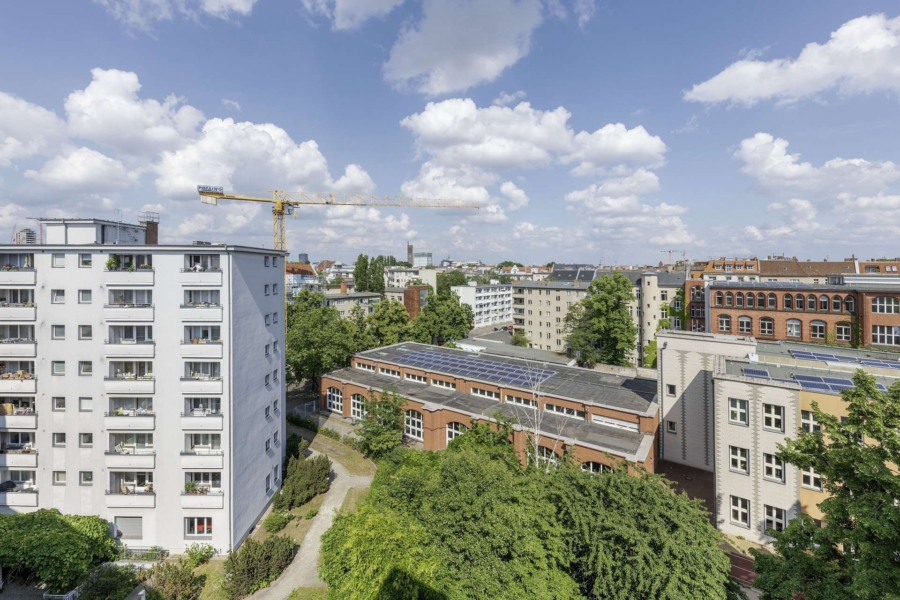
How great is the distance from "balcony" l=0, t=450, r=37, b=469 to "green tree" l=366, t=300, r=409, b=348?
3587 cm

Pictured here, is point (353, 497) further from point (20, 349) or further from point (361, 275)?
point (361, 275)

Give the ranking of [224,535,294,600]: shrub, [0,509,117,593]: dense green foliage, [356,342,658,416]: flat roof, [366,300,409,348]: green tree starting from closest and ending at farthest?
[0,509,117,593]: dense green foliage → [224,535,294,600]: shrub → [356,342,658,416]: flat roof → [366,300,409,348]: green tree

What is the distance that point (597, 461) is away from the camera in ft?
80.6

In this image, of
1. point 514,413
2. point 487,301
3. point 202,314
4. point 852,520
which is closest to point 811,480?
point 852,520

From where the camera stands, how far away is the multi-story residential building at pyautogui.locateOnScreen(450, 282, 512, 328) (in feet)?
301

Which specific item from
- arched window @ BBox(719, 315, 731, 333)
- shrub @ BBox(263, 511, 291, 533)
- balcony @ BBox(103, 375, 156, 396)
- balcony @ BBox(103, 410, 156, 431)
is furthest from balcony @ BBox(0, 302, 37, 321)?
arched window @ BBox(719, 315, 731, 333)

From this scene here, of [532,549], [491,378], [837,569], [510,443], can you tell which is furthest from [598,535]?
[491,378]

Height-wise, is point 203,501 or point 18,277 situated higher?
point 18,277

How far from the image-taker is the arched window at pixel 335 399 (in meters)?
42.6

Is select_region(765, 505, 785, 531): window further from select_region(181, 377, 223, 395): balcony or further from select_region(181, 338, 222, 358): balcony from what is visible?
select_region(181, 338, 222, 358): balcony

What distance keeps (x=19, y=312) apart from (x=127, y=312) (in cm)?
619

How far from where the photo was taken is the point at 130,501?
23156 millimetres

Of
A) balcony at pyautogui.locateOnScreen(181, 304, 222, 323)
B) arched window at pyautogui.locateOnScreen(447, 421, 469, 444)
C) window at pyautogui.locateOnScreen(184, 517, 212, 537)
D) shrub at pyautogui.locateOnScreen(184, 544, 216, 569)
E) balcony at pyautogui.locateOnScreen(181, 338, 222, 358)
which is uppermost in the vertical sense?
balcony at pyautogui.locateOnScreen(181, 304, 222, 323)

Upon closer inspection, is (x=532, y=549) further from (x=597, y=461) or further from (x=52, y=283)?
(x=52, y=283)
